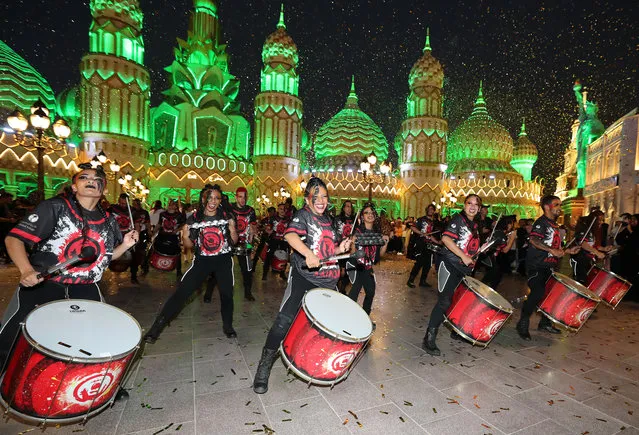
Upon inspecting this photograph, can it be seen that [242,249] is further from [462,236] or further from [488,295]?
[488,295]

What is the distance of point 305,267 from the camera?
11.0 ft

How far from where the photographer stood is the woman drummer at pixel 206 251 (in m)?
4.36

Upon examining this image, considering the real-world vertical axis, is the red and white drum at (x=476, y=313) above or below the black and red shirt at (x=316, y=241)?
below

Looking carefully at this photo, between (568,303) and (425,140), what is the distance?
106ft

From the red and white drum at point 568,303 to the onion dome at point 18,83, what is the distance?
34.6 metres

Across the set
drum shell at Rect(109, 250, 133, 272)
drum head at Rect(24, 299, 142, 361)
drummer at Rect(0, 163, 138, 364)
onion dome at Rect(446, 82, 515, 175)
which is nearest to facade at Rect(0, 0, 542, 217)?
onion dome at Rect(446, 82, 515, 175)

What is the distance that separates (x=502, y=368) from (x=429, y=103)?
35475mm

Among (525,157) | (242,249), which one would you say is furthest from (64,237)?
(525,157)

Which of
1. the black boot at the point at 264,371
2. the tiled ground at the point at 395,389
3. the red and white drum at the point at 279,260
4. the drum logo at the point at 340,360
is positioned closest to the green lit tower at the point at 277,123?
the red and white drum at the point at 279,260

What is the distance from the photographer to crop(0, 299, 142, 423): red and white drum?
6.82ft

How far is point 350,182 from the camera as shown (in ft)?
120

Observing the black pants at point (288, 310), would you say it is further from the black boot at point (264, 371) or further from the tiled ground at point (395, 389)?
the tiled ground at point (395, 389)

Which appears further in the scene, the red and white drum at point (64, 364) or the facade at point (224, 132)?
the facade at point (224, 132)

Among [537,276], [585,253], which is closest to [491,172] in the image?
[585,253]
